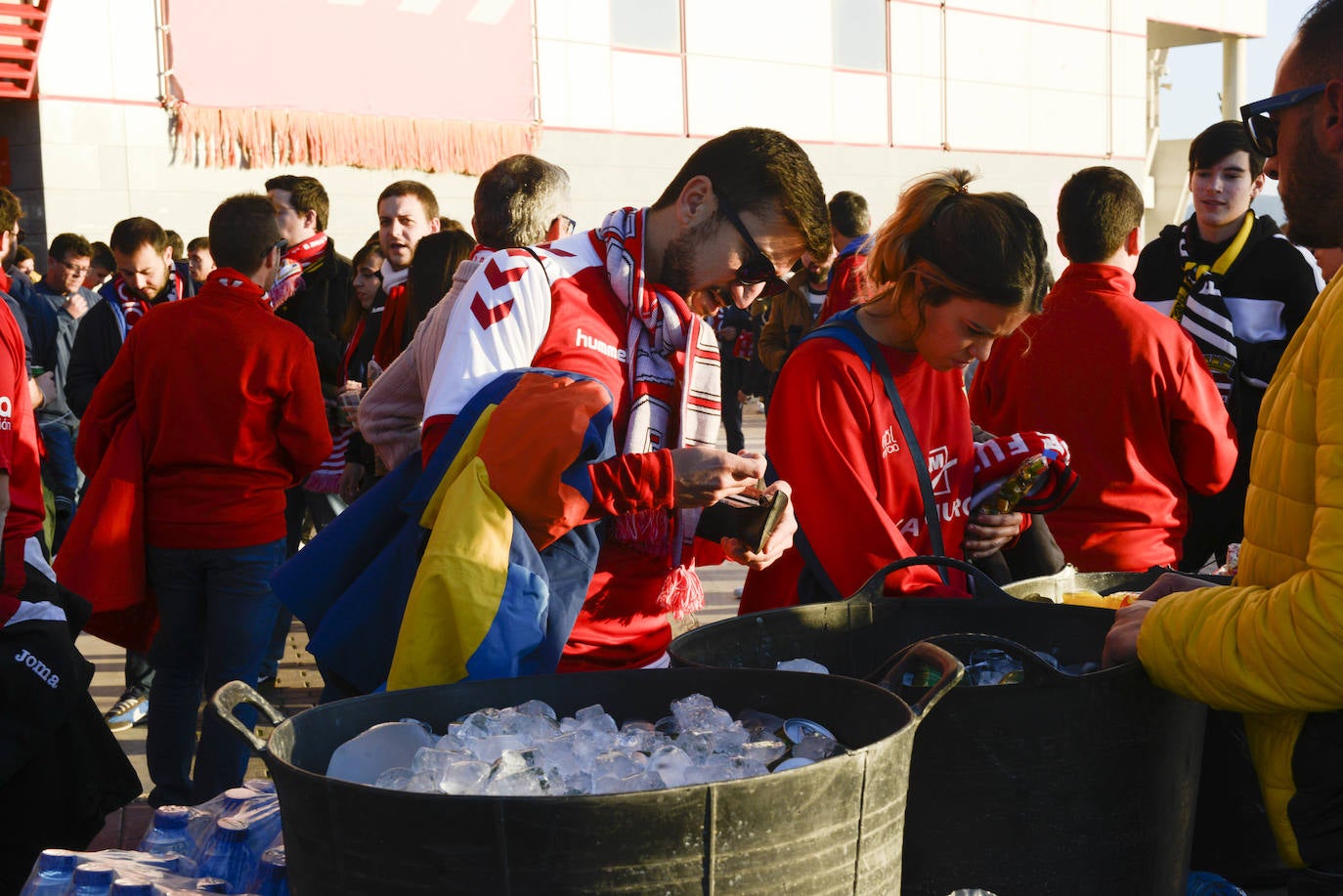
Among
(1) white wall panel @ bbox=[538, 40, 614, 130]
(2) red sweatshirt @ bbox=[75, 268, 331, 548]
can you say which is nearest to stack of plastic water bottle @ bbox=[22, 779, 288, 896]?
(2) red sweatshirt @ bbox=[75, 268, 331, 548]

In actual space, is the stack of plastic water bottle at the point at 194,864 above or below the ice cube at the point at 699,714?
below

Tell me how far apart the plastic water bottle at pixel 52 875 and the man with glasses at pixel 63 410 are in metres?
4.80

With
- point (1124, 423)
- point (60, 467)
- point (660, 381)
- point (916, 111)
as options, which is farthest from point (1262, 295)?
point (916, 111)

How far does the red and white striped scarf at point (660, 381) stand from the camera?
91.2 inches

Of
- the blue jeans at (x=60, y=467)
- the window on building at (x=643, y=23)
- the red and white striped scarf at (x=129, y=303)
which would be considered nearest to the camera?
the red and white striped scarf at (x=129, y=303)

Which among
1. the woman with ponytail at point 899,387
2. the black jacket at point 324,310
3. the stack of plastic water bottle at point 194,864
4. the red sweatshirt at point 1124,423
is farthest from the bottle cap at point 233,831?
the black jacket at point 324,310

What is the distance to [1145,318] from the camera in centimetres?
350

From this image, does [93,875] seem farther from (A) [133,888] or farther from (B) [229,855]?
A: (B) [229,855]

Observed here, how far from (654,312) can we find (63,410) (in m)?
6.02

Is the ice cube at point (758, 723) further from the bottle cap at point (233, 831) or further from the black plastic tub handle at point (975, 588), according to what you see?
the bottle cap at point (233, 831)

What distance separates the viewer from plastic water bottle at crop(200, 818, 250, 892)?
1.97m

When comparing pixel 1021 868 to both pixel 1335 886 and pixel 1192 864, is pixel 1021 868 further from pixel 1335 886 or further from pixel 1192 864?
pixel 1192 864

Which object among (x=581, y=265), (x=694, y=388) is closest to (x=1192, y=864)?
(x=694, y=388)

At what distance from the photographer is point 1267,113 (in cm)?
174
